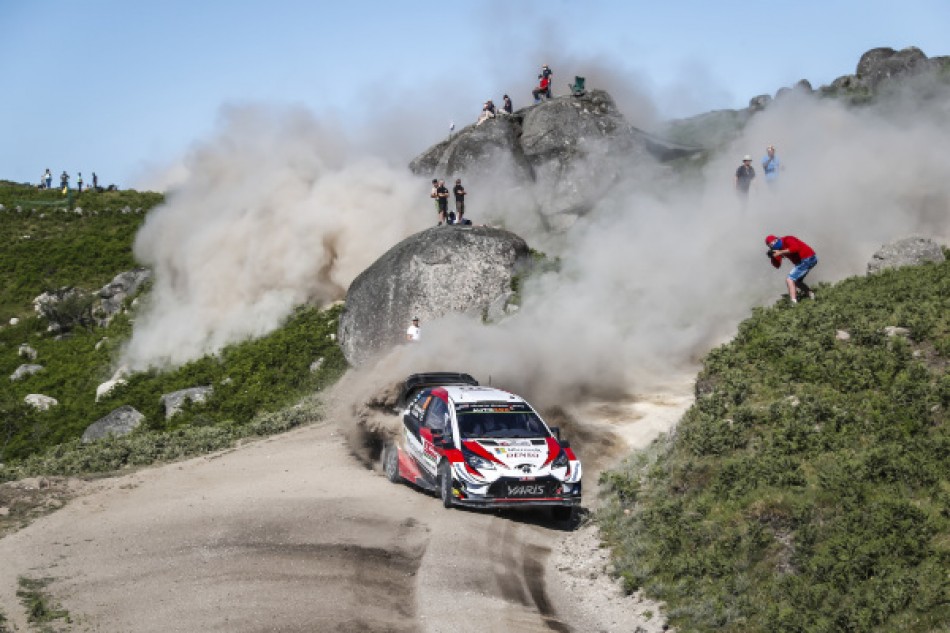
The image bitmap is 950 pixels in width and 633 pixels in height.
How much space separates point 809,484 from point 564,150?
25.0 meters

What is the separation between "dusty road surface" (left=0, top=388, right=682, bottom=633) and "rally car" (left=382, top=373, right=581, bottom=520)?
1.37 ft

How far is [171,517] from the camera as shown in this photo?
14.6 meters

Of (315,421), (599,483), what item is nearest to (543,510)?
(599,483)

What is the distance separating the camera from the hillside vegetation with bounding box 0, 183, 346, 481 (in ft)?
72.3

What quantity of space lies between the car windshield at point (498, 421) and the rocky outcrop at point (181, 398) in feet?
50.6

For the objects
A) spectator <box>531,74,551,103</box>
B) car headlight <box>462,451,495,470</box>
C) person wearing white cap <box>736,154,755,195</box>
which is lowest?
car headlight <box>462,451,495,470</box>

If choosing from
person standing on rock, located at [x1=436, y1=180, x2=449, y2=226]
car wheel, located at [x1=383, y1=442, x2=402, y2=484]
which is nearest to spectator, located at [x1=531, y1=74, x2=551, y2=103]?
person standing on rock, located at [x1=436, y1=180, x2=449, y2=226]

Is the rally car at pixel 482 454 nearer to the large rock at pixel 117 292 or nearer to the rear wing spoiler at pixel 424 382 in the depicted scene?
the rear wing spoiler at pixel 424 382

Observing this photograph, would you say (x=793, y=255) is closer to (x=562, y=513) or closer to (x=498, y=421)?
(x=498, y=421)

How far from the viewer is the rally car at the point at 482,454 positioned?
Result: 14305 mm

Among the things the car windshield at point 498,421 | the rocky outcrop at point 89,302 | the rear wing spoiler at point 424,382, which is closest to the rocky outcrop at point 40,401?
the rocky outcrop at point 89,302

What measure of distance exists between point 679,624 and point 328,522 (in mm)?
5721

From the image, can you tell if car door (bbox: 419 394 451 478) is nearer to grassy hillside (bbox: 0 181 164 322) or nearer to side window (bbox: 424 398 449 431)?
side window (bbox: 424 398 449 431)

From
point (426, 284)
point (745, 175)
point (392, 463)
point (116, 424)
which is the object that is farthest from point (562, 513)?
point (116, 424)
